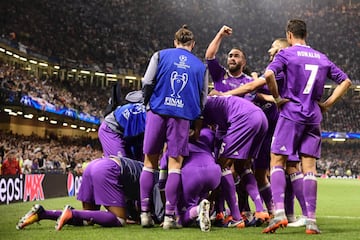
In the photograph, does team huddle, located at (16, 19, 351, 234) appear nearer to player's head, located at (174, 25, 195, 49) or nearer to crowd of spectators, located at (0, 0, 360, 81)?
player's head, located at (174, 25, 195, 49)

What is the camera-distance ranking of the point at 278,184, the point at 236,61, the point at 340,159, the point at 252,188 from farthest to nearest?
the point at 340,159
the point at 236,61
the point at 252,188
the point at 278,184

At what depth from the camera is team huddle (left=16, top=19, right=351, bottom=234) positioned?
219 inches

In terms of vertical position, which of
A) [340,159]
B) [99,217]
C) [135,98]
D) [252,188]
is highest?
[135,98]

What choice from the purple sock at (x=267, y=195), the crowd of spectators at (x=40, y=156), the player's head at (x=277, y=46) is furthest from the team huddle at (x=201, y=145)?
the crowd of spectators at (x=40, y=156)

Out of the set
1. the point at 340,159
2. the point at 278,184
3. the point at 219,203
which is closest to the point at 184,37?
the point at 278,184

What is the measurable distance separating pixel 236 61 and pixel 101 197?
2542mm

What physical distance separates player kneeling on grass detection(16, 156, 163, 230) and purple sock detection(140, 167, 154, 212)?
216 mm

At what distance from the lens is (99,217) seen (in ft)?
18.2

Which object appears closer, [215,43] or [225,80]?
[215,43]

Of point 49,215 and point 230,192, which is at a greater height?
point 230,192

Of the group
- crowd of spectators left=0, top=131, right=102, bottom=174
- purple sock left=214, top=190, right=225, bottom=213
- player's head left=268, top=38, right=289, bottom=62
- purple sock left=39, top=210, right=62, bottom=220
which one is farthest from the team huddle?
crowd of spectators left=0, top=131, right=102, bottom=174

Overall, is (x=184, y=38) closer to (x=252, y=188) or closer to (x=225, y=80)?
(x=225, y=80)

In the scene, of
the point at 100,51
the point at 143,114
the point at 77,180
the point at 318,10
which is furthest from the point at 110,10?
the point at 143,114

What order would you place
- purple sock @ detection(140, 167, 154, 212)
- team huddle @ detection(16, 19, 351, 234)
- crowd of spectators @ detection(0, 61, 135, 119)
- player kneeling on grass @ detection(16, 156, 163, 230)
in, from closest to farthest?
player kneeling on grass @ detection(16, 156, 163, 230) < team huddle @ detection(16, 19, 351, 234) < purple sock @ detection(140, 167, 154, 212) < crowd of spectators @ detection(0, 61, 135, 119)
